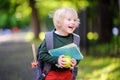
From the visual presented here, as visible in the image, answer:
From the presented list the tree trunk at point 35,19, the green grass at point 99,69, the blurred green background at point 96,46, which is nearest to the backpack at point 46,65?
the blurred green background at point 96,46

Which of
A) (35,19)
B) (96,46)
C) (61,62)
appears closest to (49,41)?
(61,62)

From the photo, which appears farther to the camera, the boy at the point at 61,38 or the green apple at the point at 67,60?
the boy at the point at 61,38

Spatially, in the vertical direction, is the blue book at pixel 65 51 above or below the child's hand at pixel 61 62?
above

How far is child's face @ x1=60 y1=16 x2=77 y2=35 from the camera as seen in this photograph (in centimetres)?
496

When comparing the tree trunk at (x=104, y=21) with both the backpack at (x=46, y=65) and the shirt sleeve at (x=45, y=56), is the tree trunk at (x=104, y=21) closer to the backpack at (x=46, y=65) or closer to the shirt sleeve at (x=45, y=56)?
the backpack at (x=46, y=65)

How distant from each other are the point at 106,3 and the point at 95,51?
285 cm

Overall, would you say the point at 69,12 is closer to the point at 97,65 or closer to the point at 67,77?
the point at 67,77

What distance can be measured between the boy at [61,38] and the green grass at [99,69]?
4.22 m

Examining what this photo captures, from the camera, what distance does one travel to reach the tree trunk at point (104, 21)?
48.8 feet

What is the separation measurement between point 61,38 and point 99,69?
5903 mm

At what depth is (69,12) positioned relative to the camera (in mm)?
5016

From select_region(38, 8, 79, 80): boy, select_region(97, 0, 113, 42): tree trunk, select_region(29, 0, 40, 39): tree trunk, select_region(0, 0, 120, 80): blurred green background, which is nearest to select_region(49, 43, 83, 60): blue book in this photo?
select_region(38, 8, 79, 80): boy

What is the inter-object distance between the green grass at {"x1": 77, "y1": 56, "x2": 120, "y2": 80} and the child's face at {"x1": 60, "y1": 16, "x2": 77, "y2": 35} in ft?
14.2

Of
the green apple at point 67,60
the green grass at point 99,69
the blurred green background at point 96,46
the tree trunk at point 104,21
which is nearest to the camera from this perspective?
the green apple at point 67,60
